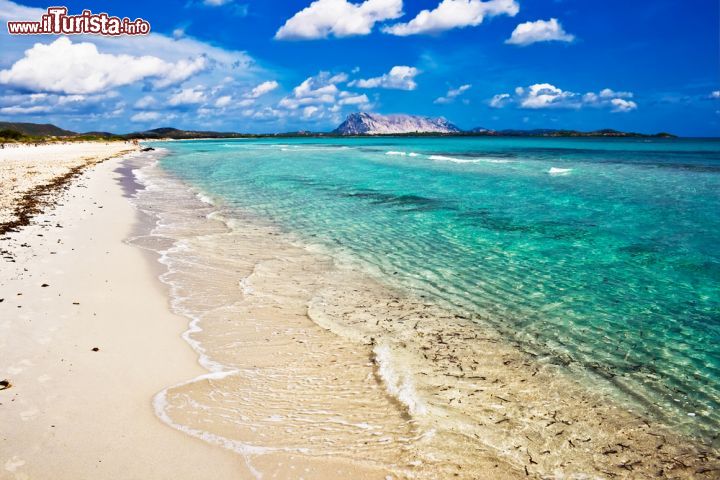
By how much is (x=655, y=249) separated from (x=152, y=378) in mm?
15271

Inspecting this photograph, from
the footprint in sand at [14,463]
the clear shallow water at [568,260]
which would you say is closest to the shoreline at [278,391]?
the footprint in sand at [14,463]

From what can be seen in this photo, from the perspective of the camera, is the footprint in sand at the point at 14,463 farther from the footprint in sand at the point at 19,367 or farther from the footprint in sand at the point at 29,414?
the footprint in sand at the point at 19,367

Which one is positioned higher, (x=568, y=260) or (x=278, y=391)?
(x=568, y=260)

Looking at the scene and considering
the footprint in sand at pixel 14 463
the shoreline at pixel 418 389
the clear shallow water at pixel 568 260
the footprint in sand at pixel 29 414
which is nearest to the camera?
the footprint in sand at pixel 14 463

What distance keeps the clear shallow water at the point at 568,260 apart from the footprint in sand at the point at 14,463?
23.8ft

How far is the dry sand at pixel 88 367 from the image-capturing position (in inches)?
181

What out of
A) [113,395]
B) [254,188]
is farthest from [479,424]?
[254,188]

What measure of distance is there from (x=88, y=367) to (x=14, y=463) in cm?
203

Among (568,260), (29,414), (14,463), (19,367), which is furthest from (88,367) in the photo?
(568,260)

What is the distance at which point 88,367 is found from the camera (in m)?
6.36

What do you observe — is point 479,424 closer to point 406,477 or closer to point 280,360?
point 406,477

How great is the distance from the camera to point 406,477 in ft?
15.0

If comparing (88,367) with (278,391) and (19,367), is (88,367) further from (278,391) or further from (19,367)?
(278,391)

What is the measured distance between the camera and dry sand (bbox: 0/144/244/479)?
15.0 ft
